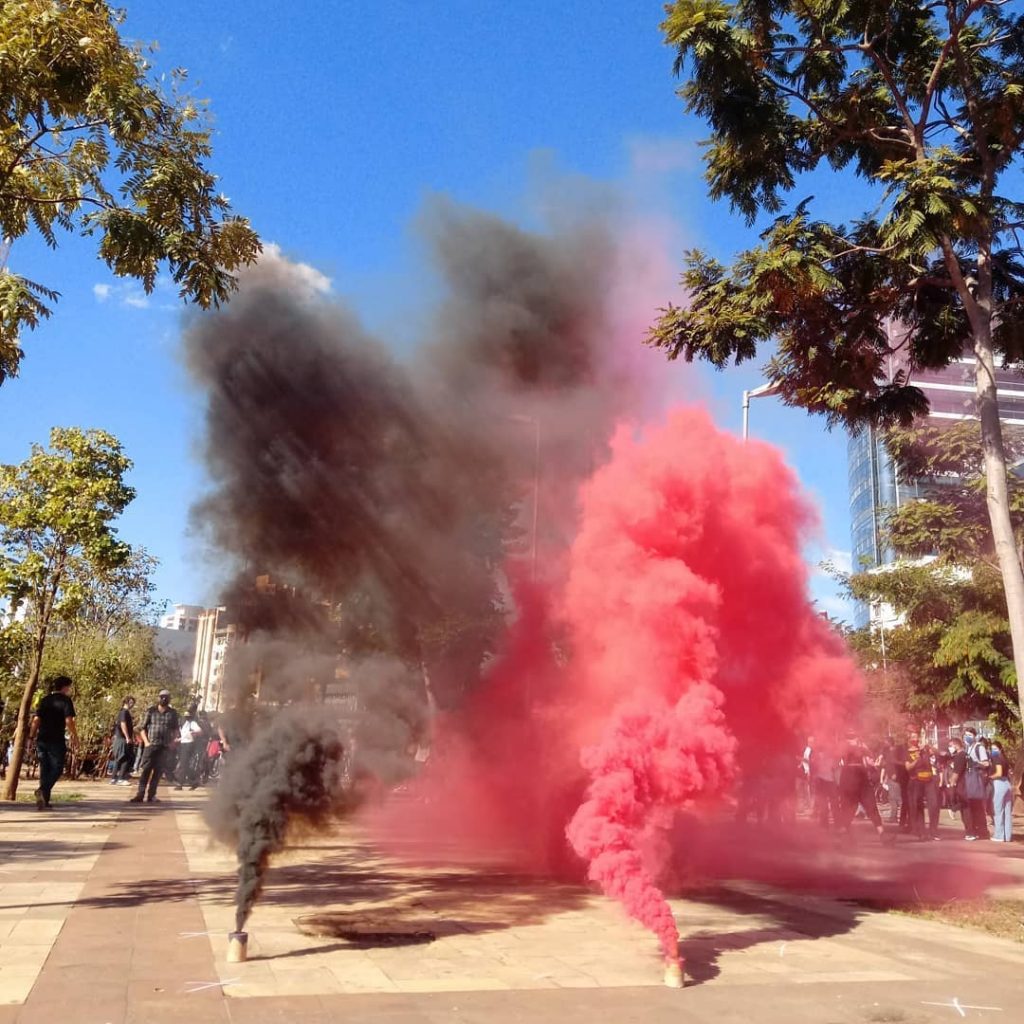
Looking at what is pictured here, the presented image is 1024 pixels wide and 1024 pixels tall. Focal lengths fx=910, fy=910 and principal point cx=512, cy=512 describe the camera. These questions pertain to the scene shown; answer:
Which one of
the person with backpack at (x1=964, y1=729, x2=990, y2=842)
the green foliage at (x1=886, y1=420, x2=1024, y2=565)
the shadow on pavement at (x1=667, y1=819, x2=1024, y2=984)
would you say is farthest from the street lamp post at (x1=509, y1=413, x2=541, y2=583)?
the green foliage at (x1=886, y1=420, x2=1024, y2=565)

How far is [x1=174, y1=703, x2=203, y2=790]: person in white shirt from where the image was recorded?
22.0 m

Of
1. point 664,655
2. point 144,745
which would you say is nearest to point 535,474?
point 664,655

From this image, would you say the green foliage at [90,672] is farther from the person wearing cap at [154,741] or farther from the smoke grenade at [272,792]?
the smoke grenade at [272,792]

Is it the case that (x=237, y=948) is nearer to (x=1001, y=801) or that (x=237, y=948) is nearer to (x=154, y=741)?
(x=154, y=741)

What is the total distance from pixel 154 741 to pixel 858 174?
45.7ft

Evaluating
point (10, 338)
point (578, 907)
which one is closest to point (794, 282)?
point (578, 907)

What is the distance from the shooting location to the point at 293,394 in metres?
10.4

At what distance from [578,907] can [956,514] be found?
18.4 meters

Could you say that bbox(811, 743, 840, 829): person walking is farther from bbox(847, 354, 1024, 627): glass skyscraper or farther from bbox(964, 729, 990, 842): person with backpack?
bbox(847, 354, 1024, 627): glass skyscraper

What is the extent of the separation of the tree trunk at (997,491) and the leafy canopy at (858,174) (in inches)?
20.5

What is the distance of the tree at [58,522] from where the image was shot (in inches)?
586

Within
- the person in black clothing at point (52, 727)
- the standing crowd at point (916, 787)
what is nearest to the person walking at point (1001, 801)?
the standing crowd at point (916, 787)

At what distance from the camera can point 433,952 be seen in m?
6.29

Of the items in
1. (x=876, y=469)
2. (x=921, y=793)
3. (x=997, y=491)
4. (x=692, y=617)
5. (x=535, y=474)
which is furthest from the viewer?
(x=876, y=469)
